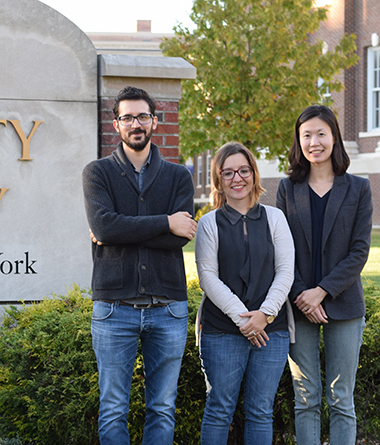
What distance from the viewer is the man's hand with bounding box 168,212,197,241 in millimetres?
2889

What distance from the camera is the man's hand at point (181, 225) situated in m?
2.89

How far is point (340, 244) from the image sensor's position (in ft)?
10.4

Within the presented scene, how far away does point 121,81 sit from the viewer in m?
Result: 4.77

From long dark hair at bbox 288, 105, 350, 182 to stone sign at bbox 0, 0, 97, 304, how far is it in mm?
1920

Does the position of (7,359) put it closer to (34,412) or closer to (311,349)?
(34,412)

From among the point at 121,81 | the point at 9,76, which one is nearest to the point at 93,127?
the point at 121,81

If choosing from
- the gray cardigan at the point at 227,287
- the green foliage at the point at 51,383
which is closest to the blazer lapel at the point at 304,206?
the gray cardigan at the point at 227,287

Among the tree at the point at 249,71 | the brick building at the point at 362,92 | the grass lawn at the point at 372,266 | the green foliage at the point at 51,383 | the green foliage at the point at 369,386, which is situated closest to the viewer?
the green foliage at the point at 51,383

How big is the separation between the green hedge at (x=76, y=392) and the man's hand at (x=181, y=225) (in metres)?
0.91

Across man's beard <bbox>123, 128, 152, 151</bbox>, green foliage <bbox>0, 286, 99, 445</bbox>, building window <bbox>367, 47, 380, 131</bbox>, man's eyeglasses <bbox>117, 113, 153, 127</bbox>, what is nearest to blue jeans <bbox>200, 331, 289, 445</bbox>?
green foliage <bbox>0, 286, 99, 445</bbox>

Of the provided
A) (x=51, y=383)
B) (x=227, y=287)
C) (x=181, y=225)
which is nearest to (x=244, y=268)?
(x=227, y=287)

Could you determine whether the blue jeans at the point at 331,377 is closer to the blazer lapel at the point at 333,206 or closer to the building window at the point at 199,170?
the blazer lapel at the point at 333,206

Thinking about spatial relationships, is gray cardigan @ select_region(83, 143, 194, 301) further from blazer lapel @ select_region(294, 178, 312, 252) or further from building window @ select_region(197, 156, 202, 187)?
building window @ select_region(197, 156, 202, 187)

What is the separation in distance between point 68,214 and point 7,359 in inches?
52.8
